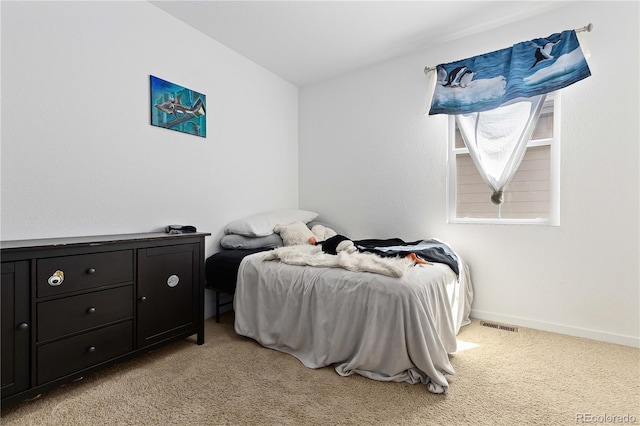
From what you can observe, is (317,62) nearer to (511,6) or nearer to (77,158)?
(511,6)

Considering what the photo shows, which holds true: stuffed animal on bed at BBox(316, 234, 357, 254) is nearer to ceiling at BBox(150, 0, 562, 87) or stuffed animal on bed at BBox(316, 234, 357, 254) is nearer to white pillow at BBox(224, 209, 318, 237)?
white pillow at BBox(224, 209, 318, 237)

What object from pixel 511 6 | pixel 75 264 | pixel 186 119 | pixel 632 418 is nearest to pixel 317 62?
pixel 186 119

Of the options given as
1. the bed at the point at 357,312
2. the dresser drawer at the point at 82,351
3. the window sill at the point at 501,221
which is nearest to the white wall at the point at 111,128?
the dresser drawer at the point at 82,351

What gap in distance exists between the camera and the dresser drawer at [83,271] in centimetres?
147

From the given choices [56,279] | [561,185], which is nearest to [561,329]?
[561,185]

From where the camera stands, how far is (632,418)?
1.41 m

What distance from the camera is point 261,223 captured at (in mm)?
2965

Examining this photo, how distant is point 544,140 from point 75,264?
3.37 metres

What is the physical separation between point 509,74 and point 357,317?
2.33 metres

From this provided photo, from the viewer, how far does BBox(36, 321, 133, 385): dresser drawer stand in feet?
4.81

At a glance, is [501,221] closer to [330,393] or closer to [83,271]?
[330,393]

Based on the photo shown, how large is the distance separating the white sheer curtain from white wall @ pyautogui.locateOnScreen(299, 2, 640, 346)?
0.21 meters

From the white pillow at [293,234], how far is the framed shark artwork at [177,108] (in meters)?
1.14

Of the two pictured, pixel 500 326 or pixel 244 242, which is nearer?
pixel 500 326
